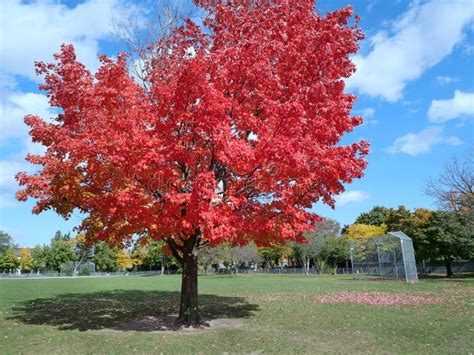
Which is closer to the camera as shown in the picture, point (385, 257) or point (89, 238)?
point (89, 238)

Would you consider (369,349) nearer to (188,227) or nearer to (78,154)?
(188,227)

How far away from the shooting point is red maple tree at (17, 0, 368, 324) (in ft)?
30.4

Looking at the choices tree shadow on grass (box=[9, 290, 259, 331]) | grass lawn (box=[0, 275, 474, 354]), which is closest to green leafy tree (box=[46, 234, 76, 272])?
tree shadow on grass (box=[9, 290, 259, 331])

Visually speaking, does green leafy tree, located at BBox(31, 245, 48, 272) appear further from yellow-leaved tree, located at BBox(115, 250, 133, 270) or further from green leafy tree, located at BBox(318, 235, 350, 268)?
green leafy tree, located at BBox(318, 235, 350, 268)

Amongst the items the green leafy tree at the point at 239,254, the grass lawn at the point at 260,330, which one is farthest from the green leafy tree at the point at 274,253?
the grass lawn at the point at 260,330

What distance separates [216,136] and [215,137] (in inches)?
1.3

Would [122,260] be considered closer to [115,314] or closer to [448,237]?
[448,237]

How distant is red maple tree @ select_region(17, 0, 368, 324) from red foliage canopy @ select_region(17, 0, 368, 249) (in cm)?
3

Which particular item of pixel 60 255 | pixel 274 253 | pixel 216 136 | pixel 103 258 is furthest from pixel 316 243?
pixel 60 255

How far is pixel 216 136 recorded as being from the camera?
8.88 metres

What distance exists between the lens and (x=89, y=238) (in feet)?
39.7

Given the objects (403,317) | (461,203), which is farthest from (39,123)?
(461,203)

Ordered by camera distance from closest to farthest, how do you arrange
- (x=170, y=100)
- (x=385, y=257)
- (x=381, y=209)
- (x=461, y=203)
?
(x=170, y=100)
(x=461, y=203)
(x=385, y=257)
(x=381, y=209)

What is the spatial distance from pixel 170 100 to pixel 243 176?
2.88 meters
